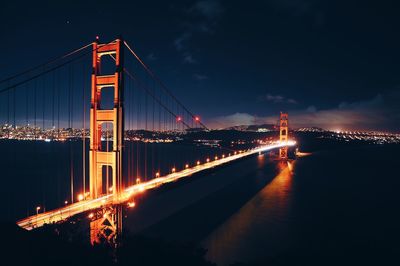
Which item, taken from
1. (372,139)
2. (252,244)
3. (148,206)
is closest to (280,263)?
(252,244)

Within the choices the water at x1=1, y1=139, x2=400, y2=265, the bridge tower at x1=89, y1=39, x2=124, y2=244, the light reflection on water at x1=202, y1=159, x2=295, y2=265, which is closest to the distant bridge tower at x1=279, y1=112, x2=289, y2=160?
the water at x1=1, y1=139, x2=400, y2=265

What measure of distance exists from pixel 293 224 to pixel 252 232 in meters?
4.13

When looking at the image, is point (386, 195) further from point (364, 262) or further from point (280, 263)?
point (280, 263)

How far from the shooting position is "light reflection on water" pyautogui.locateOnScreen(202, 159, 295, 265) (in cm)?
1599

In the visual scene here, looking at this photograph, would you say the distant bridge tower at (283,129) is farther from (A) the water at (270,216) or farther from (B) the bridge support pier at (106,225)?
(B) the bridge support pier at (106,225)

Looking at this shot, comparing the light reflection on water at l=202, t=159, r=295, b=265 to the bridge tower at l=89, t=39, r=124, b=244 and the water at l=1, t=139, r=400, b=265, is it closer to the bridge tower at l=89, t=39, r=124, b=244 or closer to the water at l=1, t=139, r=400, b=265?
the water at l=1, t=139, r=400, b=265

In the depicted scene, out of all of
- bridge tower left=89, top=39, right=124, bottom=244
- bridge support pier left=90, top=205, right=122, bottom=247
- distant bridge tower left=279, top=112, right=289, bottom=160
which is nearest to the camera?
bridge support pier left=90, top=205, right=122, bottom=247

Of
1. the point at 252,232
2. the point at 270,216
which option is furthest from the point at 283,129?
the point at 252,232

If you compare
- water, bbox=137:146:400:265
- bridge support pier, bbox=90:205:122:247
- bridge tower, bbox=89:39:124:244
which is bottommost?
water, bbox=137:146:400:265

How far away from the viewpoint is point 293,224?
2156 cm

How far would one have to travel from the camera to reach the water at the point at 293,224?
1570 centimetres

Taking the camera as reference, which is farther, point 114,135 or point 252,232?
point 252,232

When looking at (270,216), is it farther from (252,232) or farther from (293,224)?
(252,232)

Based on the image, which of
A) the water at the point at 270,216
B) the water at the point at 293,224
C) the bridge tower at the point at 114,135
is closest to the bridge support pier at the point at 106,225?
the bridge tower at the point at 114,135
